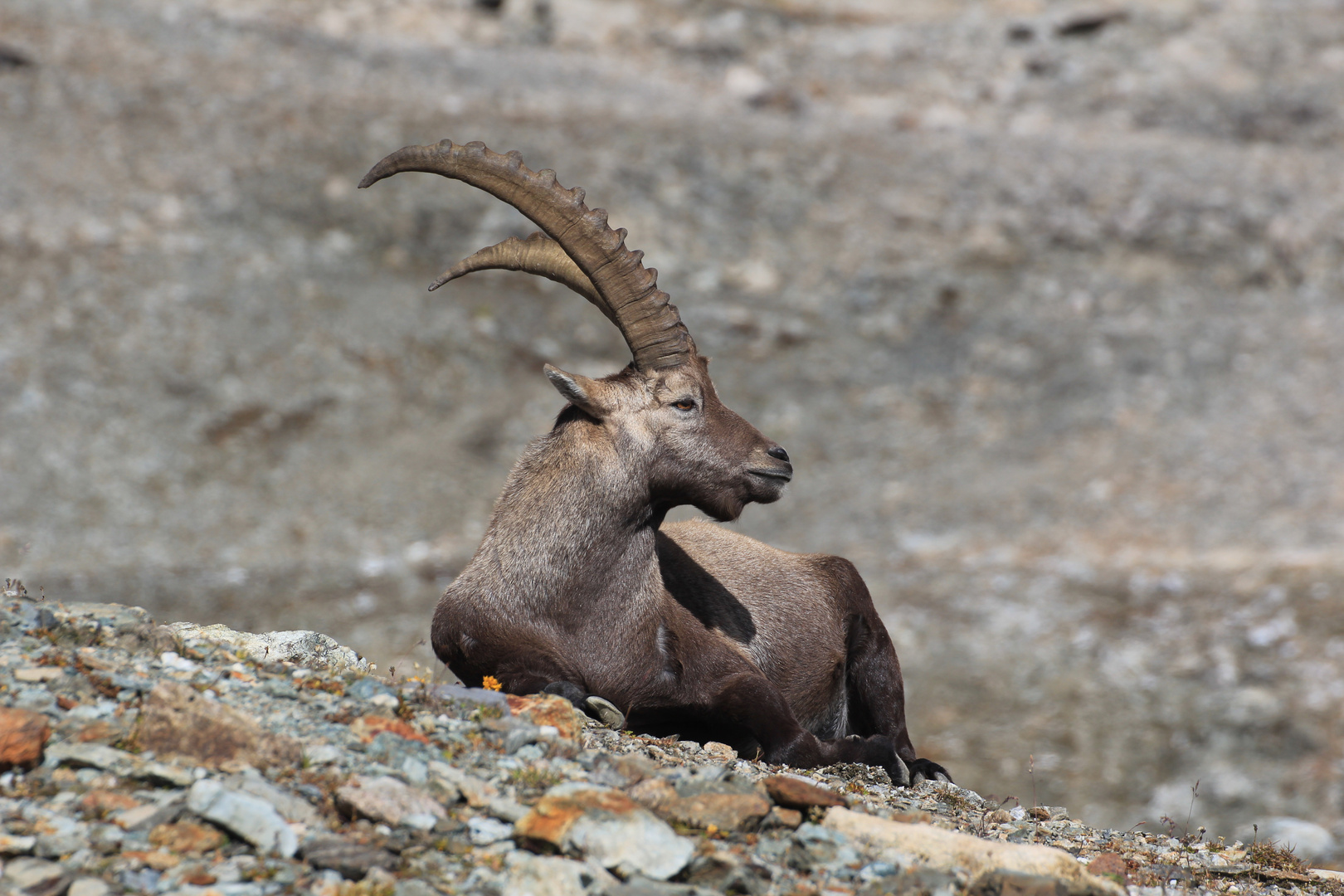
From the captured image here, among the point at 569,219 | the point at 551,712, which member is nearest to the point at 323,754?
the point at 551,712

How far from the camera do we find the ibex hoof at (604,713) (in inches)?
240

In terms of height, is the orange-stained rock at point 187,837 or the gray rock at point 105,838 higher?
the orange-stained rock at point 187,837

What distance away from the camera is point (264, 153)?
23000mm

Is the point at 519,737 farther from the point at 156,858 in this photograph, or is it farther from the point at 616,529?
the point at 616,529

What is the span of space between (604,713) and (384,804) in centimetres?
217

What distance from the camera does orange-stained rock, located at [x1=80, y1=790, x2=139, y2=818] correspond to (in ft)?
12.6

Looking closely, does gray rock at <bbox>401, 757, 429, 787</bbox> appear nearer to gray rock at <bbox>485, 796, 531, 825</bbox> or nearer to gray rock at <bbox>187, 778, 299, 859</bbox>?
gray rock at <bbox>485, 796, 531, 825</bbox>

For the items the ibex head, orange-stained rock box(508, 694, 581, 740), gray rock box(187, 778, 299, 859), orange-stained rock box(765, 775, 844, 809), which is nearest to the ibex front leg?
the ibex head

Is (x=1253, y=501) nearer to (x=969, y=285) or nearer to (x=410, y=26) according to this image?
(x=969, y=285)

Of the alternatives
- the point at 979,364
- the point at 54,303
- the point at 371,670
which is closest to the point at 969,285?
the point at 979,364

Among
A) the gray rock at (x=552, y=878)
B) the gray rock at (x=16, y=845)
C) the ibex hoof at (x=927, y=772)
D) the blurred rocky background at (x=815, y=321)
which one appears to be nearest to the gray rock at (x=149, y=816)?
the gray rock at (x=16, y=845)

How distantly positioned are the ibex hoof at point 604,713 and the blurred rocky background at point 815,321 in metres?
7.56

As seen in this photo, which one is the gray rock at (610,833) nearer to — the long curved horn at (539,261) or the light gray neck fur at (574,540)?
the light gray neck fur at (574,540)

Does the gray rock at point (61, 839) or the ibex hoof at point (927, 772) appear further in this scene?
the ibex hoof at point (927, 772)
